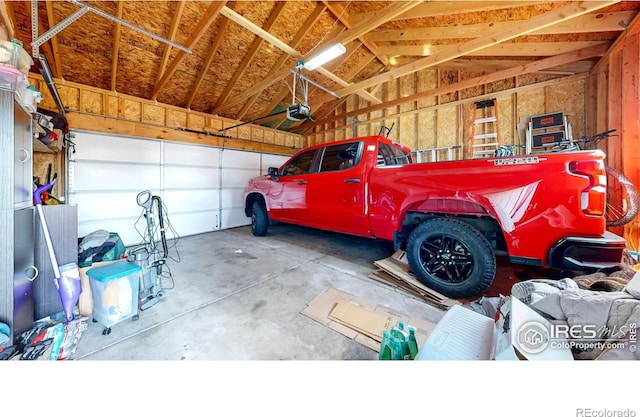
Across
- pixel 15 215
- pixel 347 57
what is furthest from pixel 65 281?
pixel 347 57

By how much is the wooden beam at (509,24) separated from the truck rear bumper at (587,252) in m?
3.74

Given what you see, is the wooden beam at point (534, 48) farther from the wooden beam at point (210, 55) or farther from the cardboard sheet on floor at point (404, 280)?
the wooden beam at point (210, 55)

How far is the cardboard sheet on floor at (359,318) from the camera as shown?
5.33 feet

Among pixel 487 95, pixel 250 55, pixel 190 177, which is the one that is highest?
pixel 250 55

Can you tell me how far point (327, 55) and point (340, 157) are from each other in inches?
67.7

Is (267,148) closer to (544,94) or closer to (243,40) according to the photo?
(243,40)

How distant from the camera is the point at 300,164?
3943 mm

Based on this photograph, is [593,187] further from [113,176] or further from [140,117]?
[140,117]

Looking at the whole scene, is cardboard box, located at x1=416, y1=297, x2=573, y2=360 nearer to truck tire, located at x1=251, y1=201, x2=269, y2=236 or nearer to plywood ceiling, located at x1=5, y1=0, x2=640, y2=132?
plywood ceiling, located at x1=5, y1=0, x2=640, y2=132

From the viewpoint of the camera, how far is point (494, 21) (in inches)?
138

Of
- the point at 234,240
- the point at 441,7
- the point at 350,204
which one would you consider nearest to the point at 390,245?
the point at 350,204

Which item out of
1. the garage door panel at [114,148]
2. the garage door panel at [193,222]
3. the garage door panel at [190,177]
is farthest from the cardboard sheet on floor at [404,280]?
the garage door panel at [114,148]

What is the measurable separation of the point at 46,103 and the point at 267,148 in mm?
4688

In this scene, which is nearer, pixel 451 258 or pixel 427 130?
pixel 451 258
